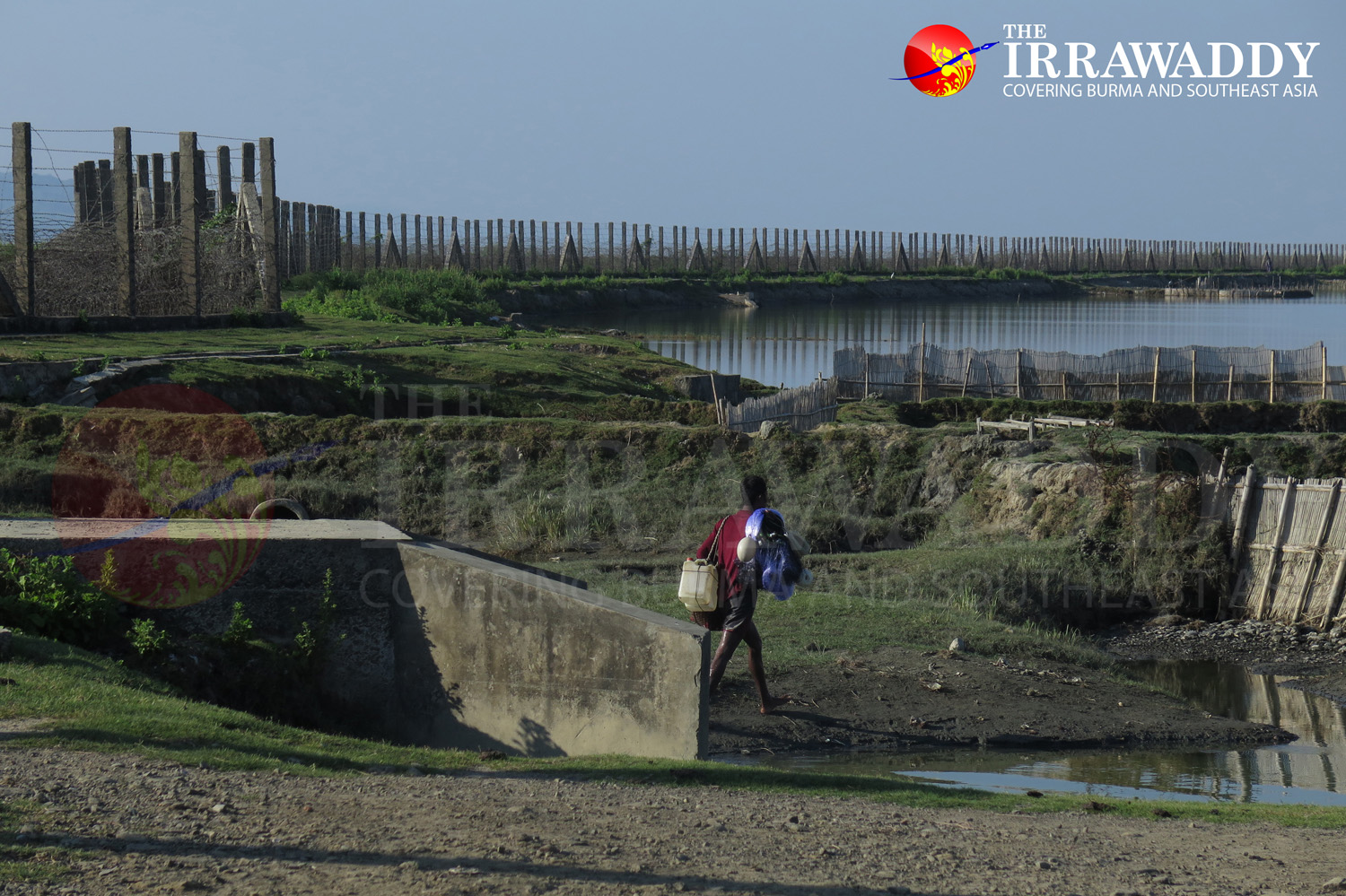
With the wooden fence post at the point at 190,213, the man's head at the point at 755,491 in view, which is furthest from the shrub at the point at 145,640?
the wooden fence post at the point at 190,213

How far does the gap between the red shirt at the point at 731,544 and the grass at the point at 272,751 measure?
6.04ft

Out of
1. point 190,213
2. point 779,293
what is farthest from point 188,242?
point 779,293

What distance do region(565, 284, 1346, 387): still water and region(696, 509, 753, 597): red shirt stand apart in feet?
98.8

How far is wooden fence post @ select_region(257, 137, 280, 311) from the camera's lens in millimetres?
29047

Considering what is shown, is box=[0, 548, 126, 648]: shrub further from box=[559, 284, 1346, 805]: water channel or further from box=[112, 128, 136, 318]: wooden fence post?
box=[112, 128, 136, 318]: wooden fence post

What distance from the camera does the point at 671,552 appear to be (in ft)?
57.5

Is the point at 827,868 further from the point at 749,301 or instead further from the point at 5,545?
the point at 749,301

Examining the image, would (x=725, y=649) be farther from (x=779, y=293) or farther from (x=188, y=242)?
(x=779, y=293)

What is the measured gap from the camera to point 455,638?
9688 millimetres

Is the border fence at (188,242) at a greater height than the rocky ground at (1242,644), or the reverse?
the border fence at (188,242)

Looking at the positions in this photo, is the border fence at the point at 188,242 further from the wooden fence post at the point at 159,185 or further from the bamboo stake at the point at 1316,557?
the bamboo stake at the point at 1316,557

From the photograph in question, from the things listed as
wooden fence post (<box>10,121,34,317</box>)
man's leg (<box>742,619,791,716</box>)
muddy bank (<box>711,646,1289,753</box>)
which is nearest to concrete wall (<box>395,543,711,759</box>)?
man's leg (<box>742,619,791,716</box>)

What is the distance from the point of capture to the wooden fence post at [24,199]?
23375mm

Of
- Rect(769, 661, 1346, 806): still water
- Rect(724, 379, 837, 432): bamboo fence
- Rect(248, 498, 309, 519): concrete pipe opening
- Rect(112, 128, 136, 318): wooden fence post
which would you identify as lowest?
Rect(769, 661, 1346, 806): still water
